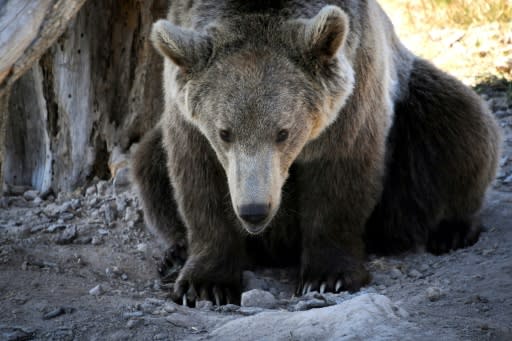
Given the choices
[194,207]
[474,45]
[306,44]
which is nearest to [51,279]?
[194,207]

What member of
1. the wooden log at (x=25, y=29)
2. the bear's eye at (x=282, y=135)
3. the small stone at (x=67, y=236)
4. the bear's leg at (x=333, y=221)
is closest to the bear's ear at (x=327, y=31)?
the bear's eye at (x=282, y=135)

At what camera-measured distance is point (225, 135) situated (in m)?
4.64

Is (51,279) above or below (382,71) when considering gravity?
below

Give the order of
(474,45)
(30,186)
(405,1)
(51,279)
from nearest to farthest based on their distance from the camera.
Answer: (51,279)
(30,186)
(474,45)
(405,1)

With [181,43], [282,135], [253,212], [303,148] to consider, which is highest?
[181,43]

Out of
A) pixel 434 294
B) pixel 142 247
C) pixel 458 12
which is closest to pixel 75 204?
pixel 142 247

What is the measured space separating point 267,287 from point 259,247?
472 millimetres

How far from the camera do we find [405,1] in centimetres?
984

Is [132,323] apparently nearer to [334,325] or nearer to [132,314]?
[132,314]

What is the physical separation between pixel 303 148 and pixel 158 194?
1423mm

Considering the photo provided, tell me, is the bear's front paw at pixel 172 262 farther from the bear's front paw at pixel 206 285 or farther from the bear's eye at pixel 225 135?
the bear's eye at pixel 225 135

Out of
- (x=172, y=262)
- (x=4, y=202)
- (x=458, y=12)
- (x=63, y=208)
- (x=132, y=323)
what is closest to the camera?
(x=132, y=323)

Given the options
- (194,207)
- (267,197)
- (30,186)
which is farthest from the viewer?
(30,186)

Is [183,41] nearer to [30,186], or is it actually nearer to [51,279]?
[51,279]
